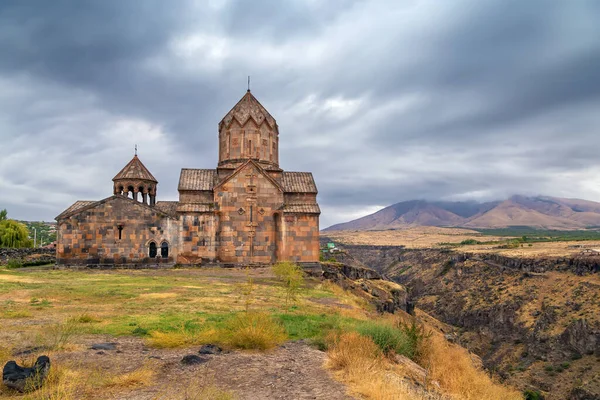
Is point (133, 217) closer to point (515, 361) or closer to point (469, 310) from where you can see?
point (515, 361)

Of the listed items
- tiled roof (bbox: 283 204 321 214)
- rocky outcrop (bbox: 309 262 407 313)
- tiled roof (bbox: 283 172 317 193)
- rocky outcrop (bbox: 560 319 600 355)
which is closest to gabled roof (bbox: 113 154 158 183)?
tiled roof (bbox: 283 172 317 193)

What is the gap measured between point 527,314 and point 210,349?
1509 inches

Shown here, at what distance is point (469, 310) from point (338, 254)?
1513cm

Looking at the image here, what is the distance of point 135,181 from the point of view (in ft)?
87.2

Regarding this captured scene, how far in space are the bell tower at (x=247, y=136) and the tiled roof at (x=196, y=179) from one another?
3.57ft

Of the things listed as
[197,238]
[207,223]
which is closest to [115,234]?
[197,238]

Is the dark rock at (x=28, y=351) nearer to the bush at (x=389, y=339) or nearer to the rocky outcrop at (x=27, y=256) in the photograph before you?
the bush at (x=389, y=339)

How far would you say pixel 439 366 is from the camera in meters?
7.74

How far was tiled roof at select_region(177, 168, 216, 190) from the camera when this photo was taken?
84.2 ft

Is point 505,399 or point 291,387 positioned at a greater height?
point 291,387

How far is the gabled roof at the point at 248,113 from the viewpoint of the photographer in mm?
26891

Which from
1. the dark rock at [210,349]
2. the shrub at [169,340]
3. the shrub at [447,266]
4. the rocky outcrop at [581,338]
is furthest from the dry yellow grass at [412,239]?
the dark rock at [210,349]

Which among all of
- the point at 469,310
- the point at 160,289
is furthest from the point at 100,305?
the point at 469,310

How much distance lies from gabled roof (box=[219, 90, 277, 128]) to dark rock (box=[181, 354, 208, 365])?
69.8 ft
